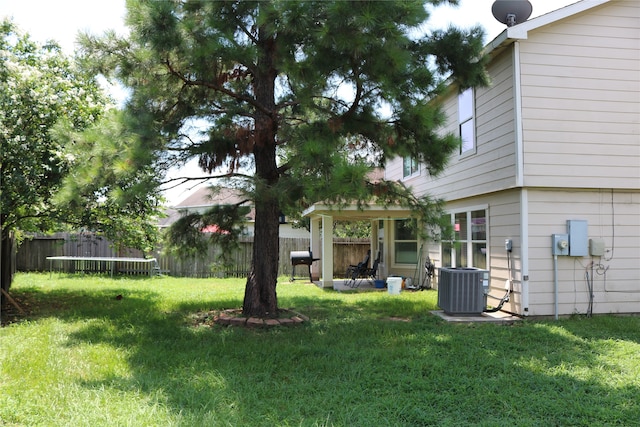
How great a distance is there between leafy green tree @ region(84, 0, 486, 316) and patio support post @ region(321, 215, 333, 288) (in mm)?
4279

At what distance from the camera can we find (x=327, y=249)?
38.7ft

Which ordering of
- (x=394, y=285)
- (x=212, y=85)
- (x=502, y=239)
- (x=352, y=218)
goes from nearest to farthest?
(x=212, y=85) → (x=502, y=239) → (x=394, y=285) → (x=352, y=218)

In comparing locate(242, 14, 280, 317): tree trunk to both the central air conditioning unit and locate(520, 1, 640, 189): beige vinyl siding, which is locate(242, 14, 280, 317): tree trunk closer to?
the central air conditioning unit

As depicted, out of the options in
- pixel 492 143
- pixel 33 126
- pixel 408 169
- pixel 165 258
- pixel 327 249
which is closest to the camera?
pixel 33 126

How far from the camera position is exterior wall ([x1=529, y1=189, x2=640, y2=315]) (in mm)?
7246

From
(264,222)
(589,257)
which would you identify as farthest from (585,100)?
(264,222)

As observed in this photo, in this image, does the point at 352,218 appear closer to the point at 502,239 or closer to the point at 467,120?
the point at 467,120

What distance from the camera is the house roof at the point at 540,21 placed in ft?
23.4

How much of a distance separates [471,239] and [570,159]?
243 cm

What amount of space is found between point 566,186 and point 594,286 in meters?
1.70

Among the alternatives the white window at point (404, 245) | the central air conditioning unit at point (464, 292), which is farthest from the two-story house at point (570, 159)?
the white window at point (404, 245)

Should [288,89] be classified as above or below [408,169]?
above

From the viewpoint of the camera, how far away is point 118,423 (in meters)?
3.15

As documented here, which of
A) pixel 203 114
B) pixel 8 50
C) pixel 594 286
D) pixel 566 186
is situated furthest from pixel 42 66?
pixel 594 286
